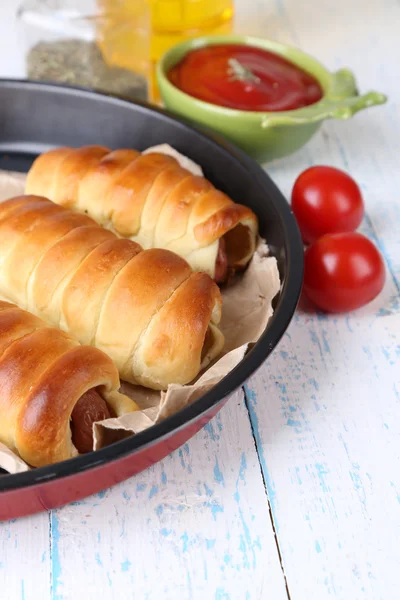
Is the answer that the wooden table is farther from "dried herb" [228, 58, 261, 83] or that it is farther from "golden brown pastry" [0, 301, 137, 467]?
"dried herb" [228, 58, 261, 83]

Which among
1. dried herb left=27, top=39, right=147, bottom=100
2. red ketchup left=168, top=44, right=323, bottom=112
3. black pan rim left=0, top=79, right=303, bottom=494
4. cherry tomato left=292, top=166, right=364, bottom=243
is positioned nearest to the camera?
black pan rim left=0, top=79, right=303, bottom=494

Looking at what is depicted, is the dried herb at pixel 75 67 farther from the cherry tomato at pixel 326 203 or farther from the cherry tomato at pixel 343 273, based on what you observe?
the cherry tomato at pixel 343 273

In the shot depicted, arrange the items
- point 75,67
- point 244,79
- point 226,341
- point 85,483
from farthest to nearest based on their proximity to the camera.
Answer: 1. point 75,67
2. point 244,79
3. point 226,341
4. point 85,483

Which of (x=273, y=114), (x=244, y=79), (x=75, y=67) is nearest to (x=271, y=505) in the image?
(x=273, y=114)

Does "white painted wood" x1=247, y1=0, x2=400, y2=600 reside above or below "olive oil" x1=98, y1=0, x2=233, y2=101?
below

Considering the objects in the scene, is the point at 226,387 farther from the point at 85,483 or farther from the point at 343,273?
the point at 343,273

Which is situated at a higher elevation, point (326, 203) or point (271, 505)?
point (326, 203)

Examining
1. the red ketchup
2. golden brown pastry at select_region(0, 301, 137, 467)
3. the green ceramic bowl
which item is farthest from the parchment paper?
the red ketchup

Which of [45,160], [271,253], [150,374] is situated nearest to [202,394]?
[150,374]
